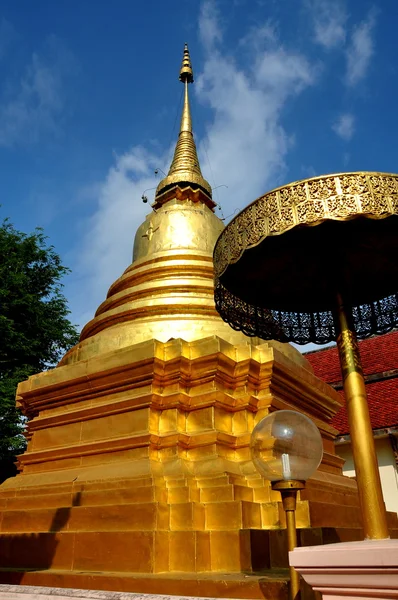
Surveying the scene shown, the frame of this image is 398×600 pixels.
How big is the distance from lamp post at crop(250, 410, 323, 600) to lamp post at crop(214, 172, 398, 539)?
37 cm

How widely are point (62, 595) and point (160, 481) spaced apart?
62.1 inches

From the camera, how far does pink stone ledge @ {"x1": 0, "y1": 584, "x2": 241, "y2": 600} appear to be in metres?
3.42

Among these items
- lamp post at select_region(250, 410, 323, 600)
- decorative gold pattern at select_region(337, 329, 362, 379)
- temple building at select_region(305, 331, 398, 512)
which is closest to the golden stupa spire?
temple building at select_region(305, 331, 398, 512)

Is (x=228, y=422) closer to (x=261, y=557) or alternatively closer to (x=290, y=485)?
(x=261, y=557)

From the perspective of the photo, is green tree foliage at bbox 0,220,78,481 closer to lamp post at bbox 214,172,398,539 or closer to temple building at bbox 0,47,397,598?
temple building at bbox 0,47,397,598

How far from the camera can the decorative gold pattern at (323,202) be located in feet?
10.5

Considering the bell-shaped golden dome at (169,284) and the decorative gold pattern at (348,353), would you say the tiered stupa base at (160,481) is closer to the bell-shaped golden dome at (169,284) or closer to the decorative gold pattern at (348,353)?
the bell-shaped golden dome at (169,284)

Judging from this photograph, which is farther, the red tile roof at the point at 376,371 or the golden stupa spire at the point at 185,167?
the red tile roof at the point at 376,371

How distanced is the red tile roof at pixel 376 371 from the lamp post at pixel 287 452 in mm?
8672

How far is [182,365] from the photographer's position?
20.1ft

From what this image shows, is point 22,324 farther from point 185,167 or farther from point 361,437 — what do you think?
point 361,437

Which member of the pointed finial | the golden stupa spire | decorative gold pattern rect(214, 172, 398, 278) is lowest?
decorative gold pattern rect(214, 172, 398, 278)

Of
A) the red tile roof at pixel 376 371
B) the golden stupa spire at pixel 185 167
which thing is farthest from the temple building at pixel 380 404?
the golden stupa spire at pixel 185 167

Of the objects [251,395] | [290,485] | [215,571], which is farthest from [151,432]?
[290,485]
